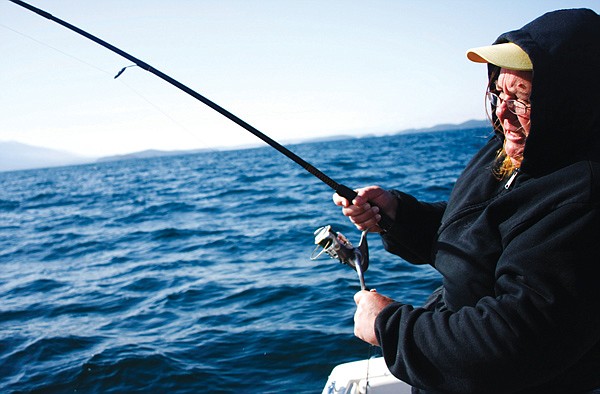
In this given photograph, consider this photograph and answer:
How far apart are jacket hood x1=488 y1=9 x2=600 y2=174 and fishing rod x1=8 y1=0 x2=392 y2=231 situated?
3.32ft

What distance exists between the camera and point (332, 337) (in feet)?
16.0

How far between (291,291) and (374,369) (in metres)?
3.20

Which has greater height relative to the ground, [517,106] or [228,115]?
[228,115]

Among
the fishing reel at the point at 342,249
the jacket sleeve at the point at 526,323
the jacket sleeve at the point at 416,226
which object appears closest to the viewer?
the jacket sleeve at the point at 526,323

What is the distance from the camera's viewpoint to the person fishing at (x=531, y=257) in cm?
127

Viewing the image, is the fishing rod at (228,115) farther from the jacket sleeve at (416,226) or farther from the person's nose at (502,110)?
the person's nose at (502,110)

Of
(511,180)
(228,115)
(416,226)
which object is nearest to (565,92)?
(511,180)

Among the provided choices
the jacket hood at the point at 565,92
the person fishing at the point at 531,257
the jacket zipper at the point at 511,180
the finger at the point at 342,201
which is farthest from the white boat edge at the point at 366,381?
the jacket hood at the point at 565,92

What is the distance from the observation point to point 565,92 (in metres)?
1.36

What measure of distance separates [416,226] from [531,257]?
1.03 metres

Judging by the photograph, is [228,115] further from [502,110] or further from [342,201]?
[502,110]


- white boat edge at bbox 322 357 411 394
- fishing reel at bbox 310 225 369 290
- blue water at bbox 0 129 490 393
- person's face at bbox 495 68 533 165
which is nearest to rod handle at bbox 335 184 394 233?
fishing reel at bbox 310 225 369 290

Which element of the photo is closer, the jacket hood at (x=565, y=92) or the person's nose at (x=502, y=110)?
the jacket hood at (x=565, y=92)

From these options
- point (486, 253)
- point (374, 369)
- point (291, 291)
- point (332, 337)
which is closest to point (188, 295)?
point (291, 291)
